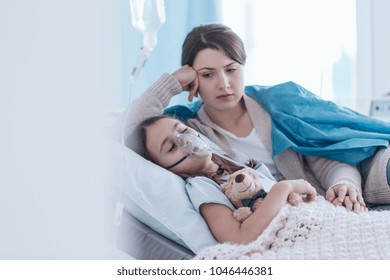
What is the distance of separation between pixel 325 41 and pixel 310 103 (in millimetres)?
998

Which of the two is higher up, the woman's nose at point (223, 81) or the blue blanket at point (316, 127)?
the woman's nose at point (223, 81)

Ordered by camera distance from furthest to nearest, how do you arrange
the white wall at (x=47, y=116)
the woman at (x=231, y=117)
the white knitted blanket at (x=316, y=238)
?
the woman at (x=231, y=117), the white knitted blanket at (x=316, y=238), the white wall at (x=47, y=116)

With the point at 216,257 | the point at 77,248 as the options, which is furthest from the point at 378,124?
the point at 77,248

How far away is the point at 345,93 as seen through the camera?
8.04 feet

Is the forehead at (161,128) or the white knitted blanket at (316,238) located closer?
the white knitted blanket at (316,238)

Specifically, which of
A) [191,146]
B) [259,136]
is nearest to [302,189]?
[191,146]

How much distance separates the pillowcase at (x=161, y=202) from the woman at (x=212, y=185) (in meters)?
0.02

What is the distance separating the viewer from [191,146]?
115cm

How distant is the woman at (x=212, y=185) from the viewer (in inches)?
36.8

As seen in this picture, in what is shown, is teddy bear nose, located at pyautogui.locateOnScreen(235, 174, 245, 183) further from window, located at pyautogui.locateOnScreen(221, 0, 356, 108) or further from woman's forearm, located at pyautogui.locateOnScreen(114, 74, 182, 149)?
window, located at pyautogui.locateOnScreen(221, 0, 356, 108)

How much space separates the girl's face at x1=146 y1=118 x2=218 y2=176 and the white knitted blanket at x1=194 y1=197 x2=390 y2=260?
1.01 ft

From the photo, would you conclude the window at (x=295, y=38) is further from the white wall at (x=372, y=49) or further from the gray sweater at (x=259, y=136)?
the gray sweater at (x=259, y=136)

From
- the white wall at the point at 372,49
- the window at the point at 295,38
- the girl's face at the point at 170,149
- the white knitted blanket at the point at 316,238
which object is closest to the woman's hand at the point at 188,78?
the girl's face at the point at 170,149

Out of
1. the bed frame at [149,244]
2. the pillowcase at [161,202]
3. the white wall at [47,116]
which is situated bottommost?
the bed frame at [149,244]
